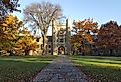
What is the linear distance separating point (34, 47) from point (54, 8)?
39.3 ft

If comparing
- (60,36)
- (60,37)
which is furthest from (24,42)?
(60,36)

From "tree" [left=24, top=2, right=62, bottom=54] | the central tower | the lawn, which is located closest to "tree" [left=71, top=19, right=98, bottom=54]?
"tree" [left=24, top=2, right=62, bottom=54]

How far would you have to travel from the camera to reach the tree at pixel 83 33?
299 feet

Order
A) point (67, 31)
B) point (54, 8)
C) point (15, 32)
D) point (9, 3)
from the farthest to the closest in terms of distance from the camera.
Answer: point (67, 31) < point (54, 8) < point (15, 32) < point (9, 3)

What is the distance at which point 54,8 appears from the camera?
259ft

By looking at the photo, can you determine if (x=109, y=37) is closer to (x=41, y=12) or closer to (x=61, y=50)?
(x=41, y=12)

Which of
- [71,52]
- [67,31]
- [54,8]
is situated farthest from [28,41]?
[67,31]

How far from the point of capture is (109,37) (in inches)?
3565

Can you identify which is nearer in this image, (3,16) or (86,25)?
(3,16)

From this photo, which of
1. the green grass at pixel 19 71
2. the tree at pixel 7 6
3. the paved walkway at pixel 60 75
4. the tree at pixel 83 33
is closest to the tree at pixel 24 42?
the tree at pixel 83 33

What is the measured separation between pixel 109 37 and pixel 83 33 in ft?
25.5

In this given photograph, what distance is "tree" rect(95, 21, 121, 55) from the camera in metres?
88.8

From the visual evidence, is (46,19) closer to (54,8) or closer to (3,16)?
(54,8)

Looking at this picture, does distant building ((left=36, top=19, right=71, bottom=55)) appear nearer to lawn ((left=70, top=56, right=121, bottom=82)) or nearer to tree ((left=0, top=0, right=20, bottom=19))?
lawn ((left=70, top=56, right=121, bottom=82))
